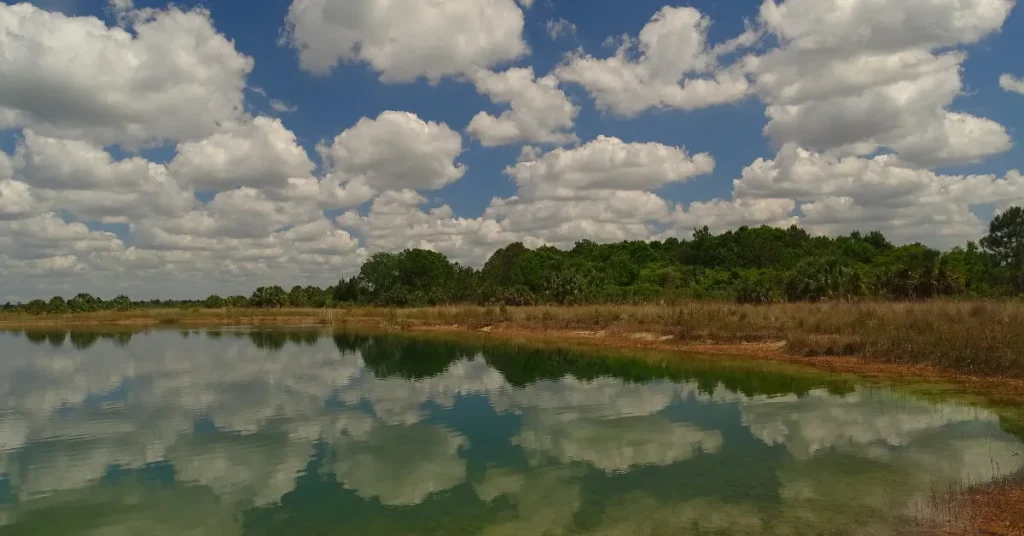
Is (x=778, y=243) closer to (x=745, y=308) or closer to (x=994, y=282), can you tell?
(x=994, y=282)

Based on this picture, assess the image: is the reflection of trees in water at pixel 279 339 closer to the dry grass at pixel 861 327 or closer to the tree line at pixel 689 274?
the dry grass at pixel 861 327

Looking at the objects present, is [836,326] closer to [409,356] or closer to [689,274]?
[409,356]

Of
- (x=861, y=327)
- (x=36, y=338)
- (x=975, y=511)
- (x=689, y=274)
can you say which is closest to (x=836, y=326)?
(x=861, y=327)

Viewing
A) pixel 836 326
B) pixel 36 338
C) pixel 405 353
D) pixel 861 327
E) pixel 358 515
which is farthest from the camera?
pixel 36 338

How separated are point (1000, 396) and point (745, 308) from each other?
1974cm

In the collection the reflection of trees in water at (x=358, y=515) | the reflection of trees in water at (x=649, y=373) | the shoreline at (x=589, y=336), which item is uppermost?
the shoreline at (x=589, y=336)

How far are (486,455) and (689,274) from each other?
76.0 meters

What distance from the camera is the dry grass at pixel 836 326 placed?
20.8 m

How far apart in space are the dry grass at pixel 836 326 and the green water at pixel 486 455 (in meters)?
4.76

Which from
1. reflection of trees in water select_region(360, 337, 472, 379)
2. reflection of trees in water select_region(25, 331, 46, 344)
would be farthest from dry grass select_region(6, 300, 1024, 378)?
reflection of trees in water select_region(25, 331, 46, 344)

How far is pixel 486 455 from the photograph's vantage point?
13172mm

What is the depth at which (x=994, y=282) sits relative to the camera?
55969 millimetres

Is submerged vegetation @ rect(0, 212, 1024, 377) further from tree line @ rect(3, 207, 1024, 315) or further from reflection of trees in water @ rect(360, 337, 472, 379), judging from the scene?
reflection of trees in water @ rect(360, 337, 472, 379)

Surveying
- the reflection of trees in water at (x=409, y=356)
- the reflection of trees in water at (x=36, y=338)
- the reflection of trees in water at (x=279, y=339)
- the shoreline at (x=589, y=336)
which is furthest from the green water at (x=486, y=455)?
the reflection of trees in water at (x=36, y=338)
